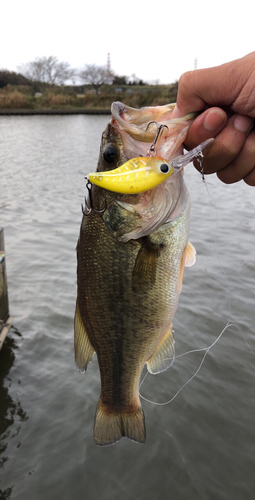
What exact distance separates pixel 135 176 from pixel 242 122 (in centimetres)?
68

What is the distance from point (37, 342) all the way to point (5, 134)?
27.0 meters

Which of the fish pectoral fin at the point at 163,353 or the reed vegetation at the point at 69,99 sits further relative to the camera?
the reed vegetation at the point at 69,99

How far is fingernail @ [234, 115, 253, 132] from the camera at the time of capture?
194 cm

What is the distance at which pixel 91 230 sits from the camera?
1.89 metres

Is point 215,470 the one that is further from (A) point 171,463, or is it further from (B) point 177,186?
(B) point 177,186

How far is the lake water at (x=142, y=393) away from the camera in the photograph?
3.69 metres

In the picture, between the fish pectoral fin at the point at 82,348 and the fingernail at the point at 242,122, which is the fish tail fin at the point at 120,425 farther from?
the fingernail at the point at 242,122

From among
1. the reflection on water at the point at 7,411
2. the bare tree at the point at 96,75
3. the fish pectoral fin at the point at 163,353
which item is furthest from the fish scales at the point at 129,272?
the bare tree at the point at 96,75

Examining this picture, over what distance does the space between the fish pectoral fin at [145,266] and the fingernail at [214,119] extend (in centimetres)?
60

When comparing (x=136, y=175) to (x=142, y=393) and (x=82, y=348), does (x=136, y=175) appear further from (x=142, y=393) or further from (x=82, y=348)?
(x=142, y=393)

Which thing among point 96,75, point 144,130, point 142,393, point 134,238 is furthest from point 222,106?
point 96,75

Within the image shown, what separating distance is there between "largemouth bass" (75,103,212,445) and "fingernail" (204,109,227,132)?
10cm

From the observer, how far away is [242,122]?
194 cm

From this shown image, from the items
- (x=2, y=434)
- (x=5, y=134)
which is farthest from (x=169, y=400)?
(x=5, y=134)
